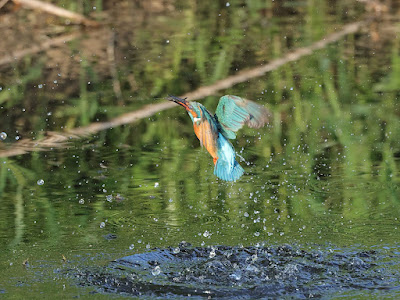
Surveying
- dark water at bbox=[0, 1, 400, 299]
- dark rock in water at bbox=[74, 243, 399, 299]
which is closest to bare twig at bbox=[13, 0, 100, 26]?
dark water at bbox=[0, 1, 400, 299]

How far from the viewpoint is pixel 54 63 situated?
7.21 m

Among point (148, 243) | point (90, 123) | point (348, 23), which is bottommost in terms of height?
point (148, 243)

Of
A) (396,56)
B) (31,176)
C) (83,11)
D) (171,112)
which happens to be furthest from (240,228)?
(83,11)

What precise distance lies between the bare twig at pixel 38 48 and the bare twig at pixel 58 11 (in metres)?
0.22

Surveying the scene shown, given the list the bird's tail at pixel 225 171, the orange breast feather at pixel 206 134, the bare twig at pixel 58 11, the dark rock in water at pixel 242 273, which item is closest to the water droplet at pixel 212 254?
the dark rock in water at pixel 242 273

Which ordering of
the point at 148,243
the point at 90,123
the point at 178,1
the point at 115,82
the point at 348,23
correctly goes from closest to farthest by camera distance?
the point at 148,243, the point at 90,123, the point at 115,82, the point at 348,23, the point at 178,1

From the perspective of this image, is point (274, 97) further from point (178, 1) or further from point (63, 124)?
point (178, 1)

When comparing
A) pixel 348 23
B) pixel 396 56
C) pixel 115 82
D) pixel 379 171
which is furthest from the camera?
pixel 348 23

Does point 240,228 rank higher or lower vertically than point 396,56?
lower

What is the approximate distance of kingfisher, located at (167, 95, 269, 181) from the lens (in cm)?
327

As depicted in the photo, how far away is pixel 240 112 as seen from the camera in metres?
3.30

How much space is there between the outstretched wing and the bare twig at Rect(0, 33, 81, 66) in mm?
4345

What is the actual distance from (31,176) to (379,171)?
6.70ft

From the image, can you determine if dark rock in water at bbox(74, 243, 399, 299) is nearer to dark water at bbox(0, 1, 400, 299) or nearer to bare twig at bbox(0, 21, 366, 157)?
dark water at bbox(0, 1, 400, 299)
